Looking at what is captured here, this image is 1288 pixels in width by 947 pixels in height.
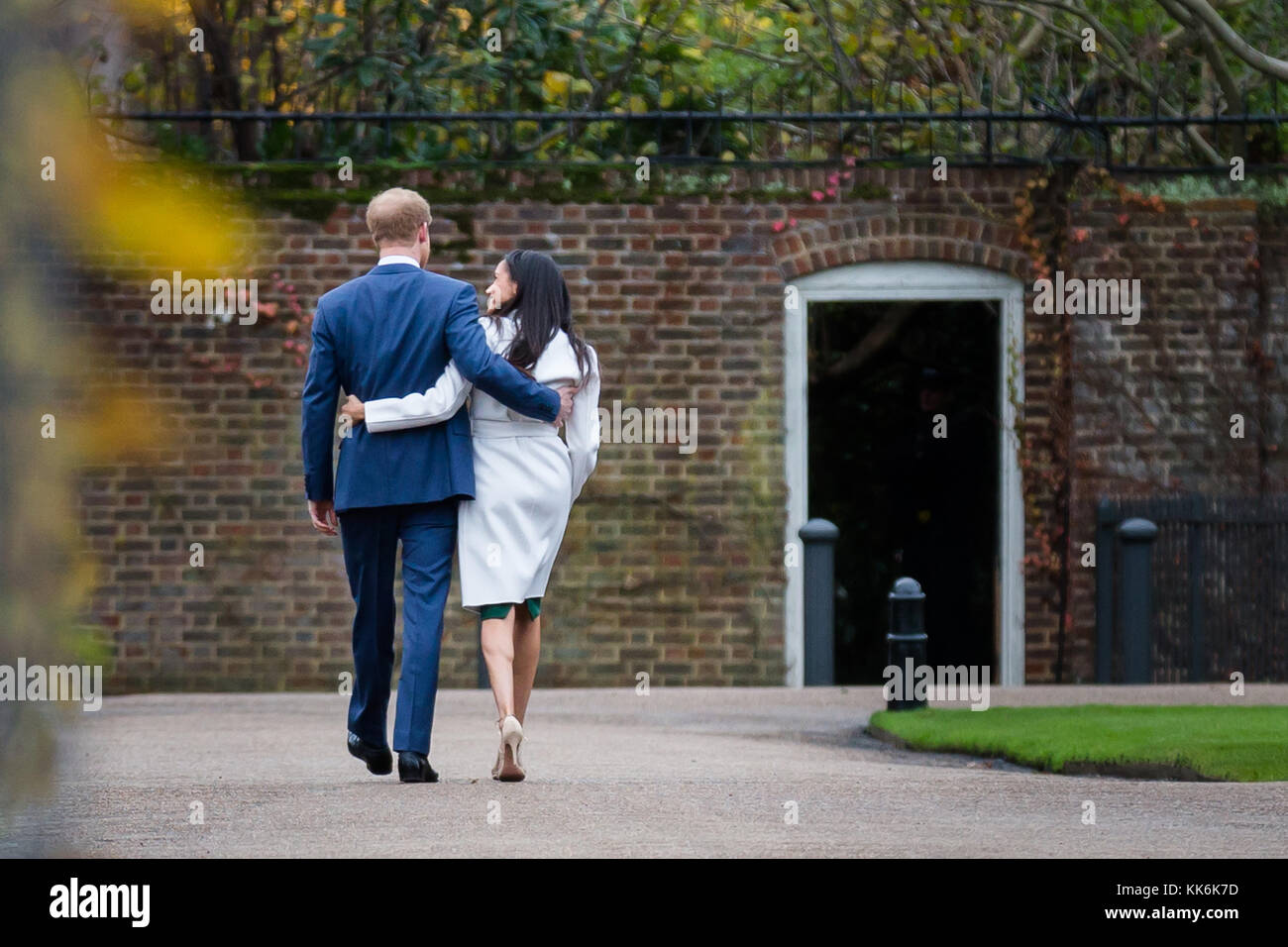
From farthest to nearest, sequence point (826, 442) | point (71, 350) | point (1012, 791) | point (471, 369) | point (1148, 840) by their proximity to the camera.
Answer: point (826, 442) < point (1012, 791) < point (471, 369) < point (1148, 840) < point (71, 350)

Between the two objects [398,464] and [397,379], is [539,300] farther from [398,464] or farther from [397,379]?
[398,464]

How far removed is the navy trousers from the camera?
18.7 feet

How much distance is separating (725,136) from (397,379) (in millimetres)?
6921

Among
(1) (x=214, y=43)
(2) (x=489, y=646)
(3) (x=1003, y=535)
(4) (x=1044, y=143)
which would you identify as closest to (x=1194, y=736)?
(2) (x=489, y=646)

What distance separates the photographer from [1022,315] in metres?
11.6

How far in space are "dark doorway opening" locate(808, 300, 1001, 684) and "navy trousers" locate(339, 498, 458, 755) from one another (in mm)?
8395

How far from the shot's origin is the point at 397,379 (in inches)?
227

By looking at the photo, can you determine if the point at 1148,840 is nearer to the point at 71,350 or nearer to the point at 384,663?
the point at 384,663

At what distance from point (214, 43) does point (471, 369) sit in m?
7.01

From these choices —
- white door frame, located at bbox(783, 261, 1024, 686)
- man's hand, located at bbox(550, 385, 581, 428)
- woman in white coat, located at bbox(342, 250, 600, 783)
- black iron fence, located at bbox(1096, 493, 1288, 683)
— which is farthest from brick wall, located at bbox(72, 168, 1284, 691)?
man's hand, located at bbox(550, 385, 581, 428)

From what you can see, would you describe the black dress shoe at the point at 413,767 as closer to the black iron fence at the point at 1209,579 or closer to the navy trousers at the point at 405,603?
the navy trousers at the point at 405,603

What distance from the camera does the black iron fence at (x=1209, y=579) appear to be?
1123cm

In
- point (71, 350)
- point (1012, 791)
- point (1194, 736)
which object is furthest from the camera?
point (1194, 736)

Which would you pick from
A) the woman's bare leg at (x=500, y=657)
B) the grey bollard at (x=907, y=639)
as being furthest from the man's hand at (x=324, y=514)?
the grey bollard at (x=907, y=639)
